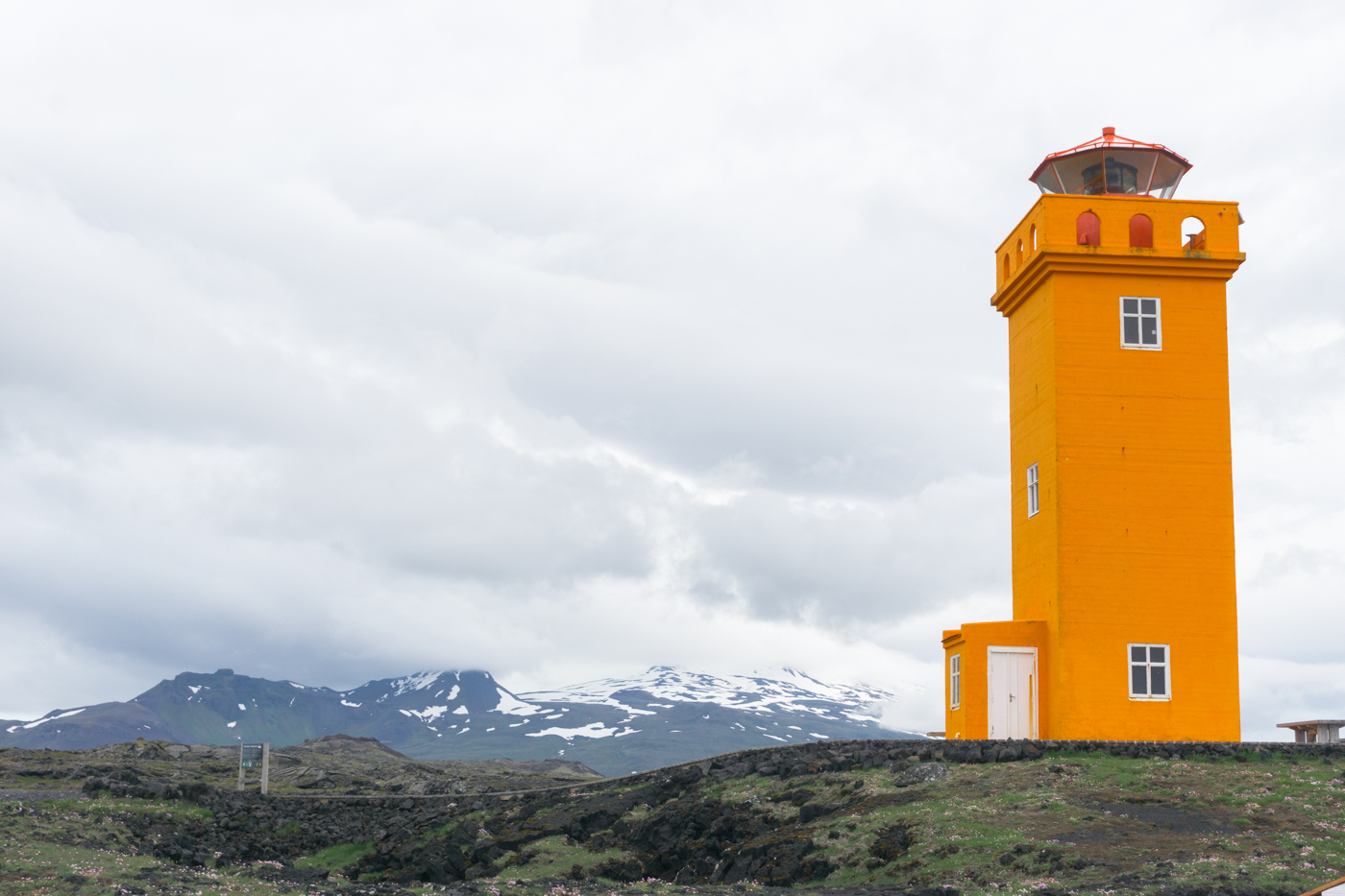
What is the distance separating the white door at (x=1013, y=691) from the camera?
117ft

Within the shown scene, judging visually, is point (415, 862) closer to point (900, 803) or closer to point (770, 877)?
point (770, 877)

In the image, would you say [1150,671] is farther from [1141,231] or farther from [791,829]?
[1141,231]

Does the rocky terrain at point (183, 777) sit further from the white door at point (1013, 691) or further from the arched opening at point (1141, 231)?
the arched opening at point (1141, 231)

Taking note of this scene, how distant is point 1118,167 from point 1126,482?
11.5 m

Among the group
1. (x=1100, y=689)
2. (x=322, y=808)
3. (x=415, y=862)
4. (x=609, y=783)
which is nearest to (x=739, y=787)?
(x=609, y=783)

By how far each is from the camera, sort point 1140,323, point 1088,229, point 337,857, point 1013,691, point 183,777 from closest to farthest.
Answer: point 337,857, point 1013,691, point 1140,323, point 1088,229, point 183,777

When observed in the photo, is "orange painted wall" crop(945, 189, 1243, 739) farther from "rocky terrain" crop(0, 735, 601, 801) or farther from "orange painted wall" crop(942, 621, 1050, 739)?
"rocky terrain" crop(0, 735, 601, 801)

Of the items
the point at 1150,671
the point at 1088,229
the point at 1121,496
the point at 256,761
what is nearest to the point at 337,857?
the point at 256,761

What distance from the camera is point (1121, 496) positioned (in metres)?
35.8

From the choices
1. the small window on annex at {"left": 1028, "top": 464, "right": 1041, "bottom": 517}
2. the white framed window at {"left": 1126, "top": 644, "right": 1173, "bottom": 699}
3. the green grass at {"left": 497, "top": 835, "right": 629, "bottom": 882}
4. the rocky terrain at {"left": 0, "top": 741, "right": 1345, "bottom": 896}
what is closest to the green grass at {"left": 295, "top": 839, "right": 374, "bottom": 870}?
the rocky terrain at {"left": 0, "top": 741, "right": 1345, "bottom": 896}

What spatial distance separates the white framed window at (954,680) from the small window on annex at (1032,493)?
17.5 ft

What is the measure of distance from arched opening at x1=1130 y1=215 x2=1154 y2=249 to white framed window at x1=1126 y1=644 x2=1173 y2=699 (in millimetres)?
12837

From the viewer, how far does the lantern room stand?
39.4 meters

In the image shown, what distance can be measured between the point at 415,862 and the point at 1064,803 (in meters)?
17.6
